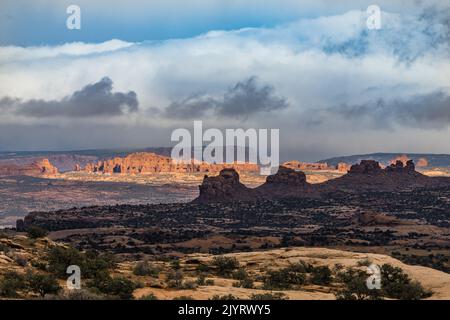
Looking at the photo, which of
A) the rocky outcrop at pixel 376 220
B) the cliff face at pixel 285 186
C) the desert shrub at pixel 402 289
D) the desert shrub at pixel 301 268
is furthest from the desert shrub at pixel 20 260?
the cliff face at pixel 285 186

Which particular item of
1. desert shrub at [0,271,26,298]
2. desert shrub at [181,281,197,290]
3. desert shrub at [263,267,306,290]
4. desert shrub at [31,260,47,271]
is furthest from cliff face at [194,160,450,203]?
desert shrub at [0,271,26,298]

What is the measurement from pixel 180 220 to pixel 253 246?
5056 cm

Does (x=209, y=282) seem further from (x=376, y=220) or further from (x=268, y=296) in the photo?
(x=376, y=220)

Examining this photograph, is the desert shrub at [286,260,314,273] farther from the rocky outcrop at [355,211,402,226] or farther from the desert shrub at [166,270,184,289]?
the rocky outcrop at [355,211,402,226]

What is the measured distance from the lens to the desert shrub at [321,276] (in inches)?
1132

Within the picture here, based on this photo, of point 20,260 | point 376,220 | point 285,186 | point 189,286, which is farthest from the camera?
point 285,186

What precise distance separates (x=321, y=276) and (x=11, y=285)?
50.0 ft

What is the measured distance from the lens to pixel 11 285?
2025cm

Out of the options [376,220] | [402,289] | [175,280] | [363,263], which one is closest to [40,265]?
[175,280]

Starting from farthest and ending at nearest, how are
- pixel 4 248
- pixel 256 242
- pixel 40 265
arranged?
pixel 256 242 < pixel 4 248 < pixel 40 265

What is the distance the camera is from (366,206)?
15012 centimetres
